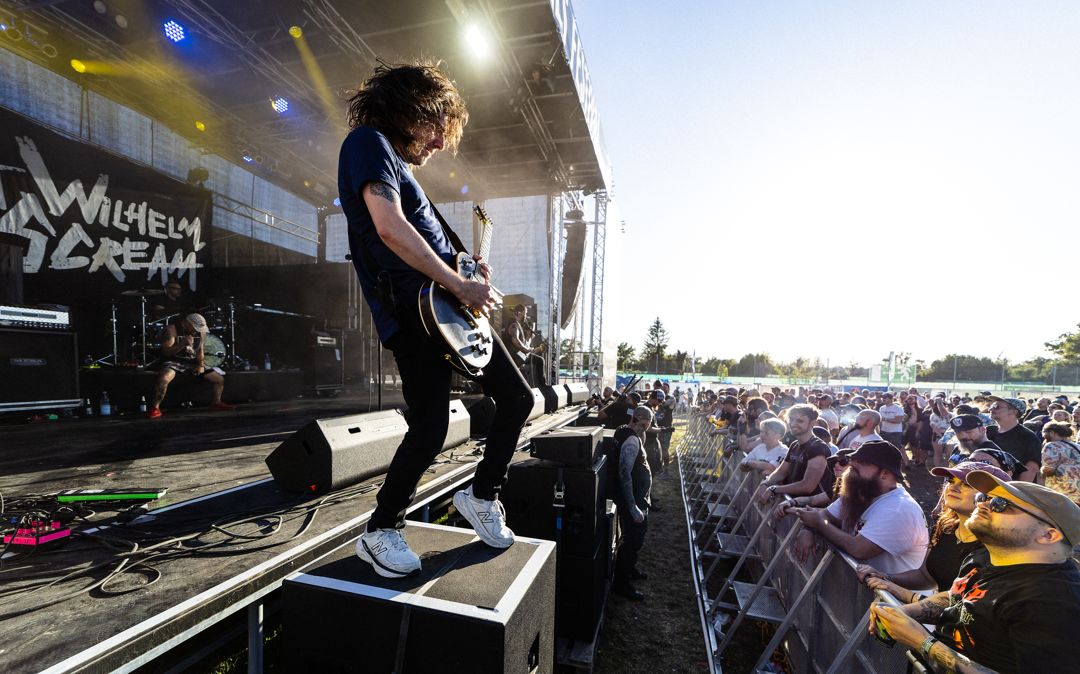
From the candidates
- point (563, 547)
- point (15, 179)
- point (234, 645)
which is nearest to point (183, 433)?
point (234, 645)

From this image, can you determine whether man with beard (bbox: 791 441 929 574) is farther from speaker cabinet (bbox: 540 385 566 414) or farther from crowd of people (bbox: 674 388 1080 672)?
speaker cabinet (bbox: 540 385 566 414)

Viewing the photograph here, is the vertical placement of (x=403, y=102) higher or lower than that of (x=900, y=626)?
higher

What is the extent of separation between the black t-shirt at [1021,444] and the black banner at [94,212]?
542 inches

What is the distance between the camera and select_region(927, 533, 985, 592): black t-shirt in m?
2.12

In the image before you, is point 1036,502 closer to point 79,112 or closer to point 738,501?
point 738,501

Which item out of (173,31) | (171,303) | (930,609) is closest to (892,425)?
(930,609)

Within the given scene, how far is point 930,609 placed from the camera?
1858 millimetres

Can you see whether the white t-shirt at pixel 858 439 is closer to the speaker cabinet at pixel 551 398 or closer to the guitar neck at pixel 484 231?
the speaker cabinet at pixel 551 398

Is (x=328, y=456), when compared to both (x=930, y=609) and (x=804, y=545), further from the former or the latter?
(x=804, y=545)

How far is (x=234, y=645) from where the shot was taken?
2.44 metres

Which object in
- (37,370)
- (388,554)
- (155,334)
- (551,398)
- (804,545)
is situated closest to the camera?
(388,554)

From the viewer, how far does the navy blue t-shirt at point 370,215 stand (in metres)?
1.53

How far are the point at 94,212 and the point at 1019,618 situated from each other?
11859 mm

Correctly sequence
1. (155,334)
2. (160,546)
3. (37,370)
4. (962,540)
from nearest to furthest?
(160,546) → (962,540) → (37,370) → (155,334)
